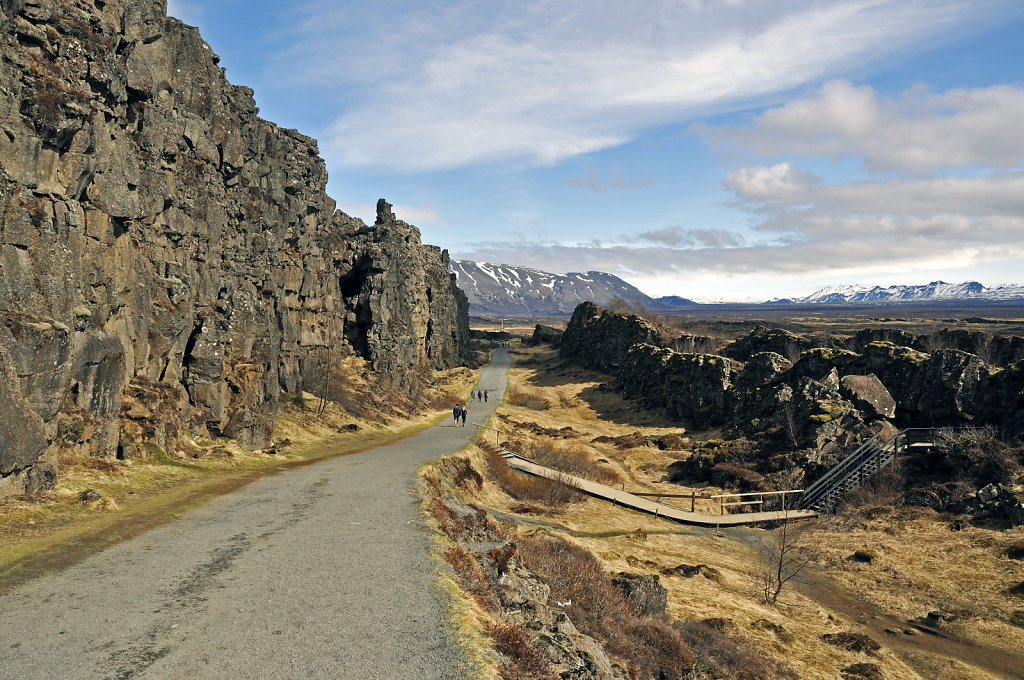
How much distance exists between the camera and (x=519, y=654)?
9.82 meters

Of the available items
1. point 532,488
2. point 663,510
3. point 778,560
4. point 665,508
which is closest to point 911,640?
point 778,560

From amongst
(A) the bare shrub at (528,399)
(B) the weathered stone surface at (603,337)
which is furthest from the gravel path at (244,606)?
(B) the weathered stone surface at (603,337)

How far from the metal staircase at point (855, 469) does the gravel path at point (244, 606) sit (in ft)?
81.8

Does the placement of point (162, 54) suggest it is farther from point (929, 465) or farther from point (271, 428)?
point (929, 465)

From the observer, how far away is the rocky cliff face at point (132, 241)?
53.3 feet

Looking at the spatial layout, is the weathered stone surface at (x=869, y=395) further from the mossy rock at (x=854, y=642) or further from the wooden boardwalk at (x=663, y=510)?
the mossy rock at (x=854, y=642)

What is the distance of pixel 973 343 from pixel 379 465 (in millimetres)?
52313

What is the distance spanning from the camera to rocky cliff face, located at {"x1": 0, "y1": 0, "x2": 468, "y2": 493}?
16.2 m

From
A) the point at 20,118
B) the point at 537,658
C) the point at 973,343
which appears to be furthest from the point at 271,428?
the point at 973,343

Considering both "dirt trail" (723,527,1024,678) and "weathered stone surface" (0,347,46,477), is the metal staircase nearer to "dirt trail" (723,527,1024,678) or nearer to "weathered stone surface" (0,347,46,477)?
"dirt trail" (723,527,1024,678)

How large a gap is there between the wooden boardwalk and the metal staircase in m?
1.06

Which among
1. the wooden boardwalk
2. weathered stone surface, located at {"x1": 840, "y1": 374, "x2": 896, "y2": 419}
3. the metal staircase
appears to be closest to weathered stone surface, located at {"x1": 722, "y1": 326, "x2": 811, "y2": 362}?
weathered stone surface, located at {"x1": 840, "y1": 374, "x2": 896, "y2": 419}

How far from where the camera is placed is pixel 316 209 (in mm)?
49500

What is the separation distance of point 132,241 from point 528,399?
5197 cm
